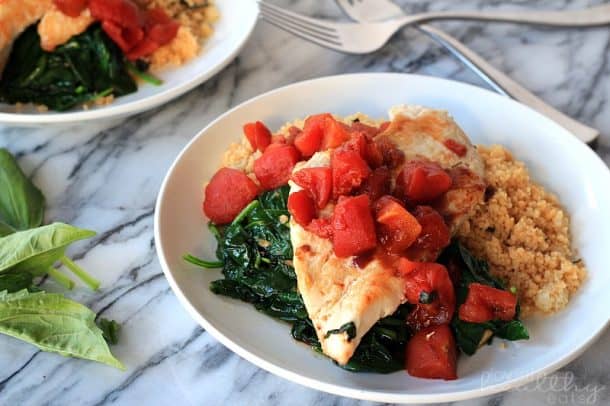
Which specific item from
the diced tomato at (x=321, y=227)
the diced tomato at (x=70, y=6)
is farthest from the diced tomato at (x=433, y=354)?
the diced tomato at (x=70, y=6)

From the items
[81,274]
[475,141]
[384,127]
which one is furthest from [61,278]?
[475,141]

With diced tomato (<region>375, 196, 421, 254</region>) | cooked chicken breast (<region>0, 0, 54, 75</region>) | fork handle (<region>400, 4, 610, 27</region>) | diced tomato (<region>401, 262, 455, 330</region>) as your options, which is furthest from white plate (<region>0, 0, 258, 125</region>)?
diced tomato (<region>401, 262, 455, 330</region>)

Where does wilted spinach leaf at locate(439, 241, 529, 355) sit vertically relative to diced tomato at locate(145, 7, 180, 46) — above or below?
below

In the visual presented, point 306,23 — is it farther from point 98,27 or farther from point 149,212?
point 149,212

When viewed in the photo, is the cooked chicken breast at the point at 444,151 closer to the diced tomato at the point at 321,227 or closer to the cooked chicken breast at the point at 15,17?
the diced tomato at the point at 321,227

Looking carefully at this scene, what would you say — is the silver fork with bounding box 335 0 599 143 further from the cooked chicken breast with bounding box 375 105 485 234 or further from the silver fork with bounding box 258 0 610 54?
the cooked chicken breast with bounding box 375 105 485 234

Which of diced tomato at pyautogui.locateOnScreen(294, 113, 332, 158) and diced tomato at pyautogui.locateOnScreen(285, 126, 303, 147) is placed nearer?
diced tomato at pyautogui.locateOnScreen(294, 113, 332, 158)
